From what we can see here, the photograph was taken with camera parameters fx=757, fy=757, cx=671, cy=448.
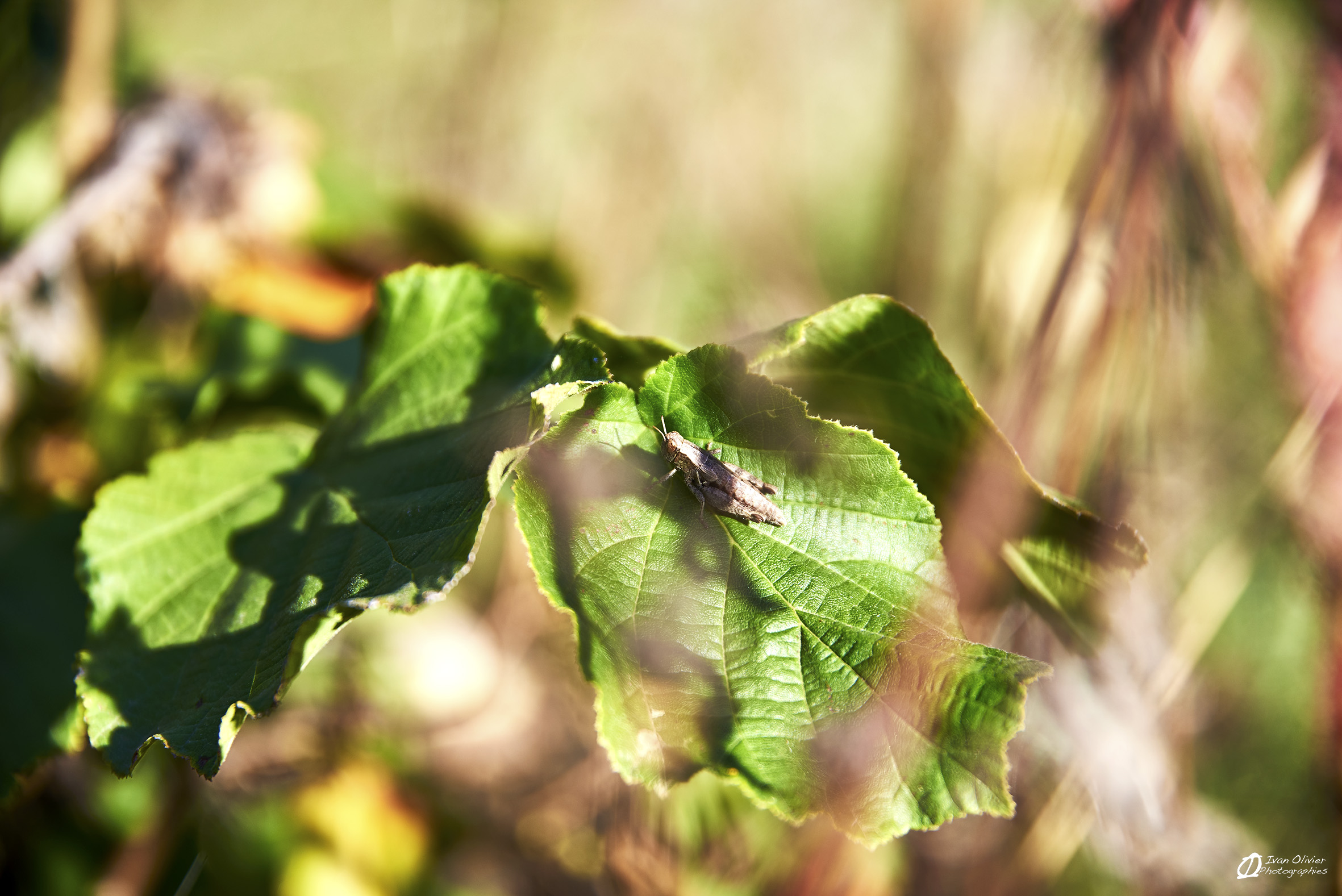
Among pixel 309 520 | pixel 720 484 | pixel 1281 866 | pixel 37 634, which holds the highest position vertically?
pixel 720 484

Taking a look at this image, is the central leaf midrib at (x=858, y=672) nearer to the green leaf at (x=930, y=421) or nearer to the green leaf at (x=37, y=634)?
the green leaf at (x=930, y=421)

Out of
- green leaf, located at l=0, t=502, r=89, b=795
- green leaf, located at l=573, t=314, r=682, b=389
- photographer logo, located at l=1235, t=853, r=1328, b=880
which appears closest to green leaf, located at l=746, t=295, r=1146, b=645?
green leaf, located at l=573, t=314, r=682, b=389

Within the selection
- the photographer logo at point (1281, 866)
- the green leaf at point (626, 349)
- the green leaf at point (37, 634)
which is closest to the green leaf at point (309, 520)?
the green leaf at point (626, 349)

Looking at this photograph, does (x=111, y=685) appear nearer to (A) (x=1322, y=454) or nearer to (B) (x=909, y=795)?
(B) (x=909, y=795)

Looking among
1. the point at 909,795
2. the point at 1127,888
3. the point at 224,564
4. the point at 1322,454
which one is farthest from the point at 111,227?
the point at 1127,888

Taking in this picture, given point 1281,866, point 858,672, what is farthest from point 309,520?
point 1281,866

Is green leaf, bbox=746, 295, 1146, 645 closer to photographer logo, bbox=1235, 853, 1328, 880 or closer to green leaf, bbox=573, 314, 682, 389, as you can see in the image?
green leaf, bbox=573, 314, 682, 389

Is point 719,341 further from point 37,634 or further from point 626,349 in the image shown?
point 37,634
